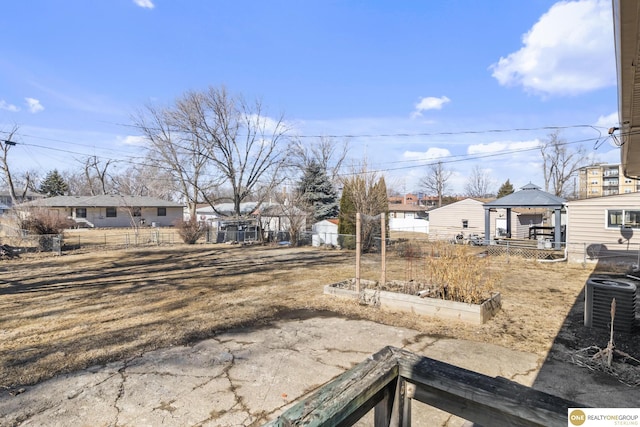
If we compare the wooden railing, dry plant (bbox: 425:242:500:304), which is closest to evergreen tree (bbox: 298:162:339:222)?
dry plant (bbox: 425:242:500:304)

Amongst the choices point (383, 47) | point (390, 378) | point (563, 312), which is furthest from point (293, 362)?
point (383, 47)

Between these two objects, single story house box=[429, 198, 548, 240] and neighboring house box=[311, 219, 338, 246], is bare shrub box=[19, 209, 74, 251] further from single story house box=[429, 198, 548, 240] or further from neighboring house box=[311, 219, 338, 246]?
single story house box=[429, 198, 548, 240]

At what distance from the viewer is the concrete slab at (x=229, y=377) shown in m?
2.97

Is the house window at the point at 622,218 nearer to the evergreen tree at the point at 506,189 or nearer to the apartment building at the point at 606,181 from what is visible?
the evergreen tree at the point at 506,189

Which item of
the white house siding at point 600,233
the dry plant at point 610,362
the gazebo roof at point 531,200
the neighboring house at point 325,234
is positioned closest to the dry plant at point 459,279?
the dry plant at point 610,362

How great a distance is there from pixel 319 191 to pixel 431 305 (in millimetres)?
23742

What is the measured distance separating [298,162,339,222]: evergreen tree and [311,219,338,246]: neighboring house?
8561 millimetres

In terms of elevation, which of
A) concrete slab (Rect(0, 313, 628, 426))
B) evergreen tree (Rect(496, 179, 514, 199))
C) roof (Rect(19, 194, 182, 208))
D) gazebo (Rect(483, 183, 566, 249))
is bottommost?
concrete slab (Rect(0, 313, 628, 426))

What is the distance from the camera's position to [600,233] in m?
12.6

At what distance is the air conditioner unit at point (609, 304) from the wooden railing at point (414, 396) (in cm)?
511

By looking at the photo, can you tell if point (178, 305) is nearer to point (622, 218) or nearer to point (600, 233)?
point (600, 233)

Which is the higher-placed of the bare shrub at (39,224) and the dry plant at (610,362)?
the bare shrub at (39,224)

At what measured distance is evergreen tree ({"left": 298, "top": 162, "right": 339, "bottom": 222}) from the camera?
93.5ft

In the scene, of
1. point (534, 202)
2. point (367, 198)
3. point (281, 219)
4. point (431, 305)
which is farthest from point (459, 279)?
point (281, 219)
